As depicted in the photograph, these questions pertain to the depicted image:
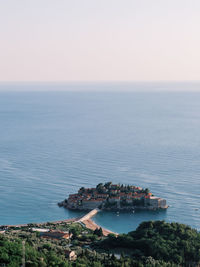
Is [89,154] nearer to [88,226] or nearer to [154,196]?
[154,196]

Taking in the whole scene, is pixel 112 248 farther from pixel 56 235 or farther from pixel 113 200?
pixel 113 200

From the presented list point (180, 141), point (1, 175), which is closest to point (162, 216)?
point (1, 175)

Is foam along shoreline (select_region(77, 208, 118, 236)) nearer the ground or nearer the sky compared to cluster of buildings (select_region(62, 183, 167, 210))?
nearer the ground

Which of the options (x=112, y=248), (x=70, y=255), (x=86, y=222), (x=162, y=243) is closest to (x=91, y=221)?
(x=86, y=222)

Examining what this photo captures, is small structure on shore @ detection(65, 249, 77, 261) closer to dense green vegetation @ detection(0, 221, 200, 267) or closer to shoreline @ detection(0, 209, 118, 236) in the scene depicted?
dense green vegetation @ detection(0, 221, 200, 267)

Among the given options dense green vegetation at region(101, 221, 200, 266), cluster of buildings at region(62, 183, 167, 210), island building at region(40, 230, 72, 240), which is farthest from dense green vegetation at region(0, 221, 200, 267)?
cluster of buildings at region(62, 183, 167, 210)

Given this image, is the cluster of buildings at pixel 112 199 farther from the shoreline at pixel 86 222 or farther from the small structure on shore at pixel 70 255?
the small structure on shore at pixel 70 255
